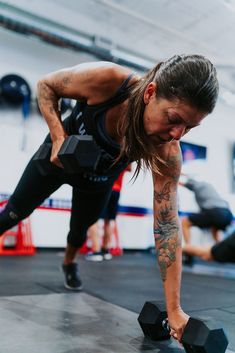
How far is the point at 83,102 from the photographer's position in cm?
A: 136

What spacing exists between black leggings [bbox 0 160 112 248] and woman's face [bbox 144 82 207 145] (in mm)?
477

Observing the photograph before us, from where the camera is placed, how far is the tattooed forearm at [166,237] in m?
1.16

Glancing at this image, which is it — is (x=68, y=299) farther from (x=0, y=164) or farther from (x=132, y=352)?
(x=0, y=164)

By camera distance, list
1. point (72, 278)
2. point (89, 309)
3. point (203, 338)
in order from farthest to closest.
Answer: point (72, 278)
point (89, 309)
point (203, 338)

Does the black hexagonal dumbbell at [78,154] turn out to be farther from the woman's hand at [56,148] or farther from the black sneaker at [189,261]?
the black sneaker at [189,261]

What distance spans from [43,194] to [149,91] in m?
0.71

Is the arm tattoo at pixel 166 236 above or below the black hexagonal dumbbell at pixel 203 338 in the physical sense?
above

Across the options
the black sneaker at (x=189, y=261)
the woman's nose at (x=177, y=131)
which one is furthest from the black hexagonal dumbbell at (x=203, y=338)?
the black sneaker at (x=189, y=261)

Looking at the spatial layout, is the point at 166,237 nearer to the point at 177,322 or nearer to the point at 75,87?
the point at 177,322

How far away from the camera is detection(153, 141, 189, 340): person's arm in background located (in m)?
1.14

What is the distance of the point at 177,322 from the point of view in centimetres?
106

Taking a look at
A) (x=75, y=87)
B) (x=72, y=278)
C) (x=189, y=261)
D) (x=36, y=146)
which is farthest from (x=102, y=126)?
(x=36, y=146)

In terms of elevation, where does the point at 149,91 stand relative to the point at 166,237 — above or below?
above

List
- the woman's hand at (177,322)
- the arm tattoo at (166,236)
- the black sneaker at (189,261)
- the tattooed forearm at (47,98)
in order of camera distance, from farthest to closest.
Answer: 1. the black sneaker at (189,261)
2. the tattooed forearm at (47,98)
3. the arm tattoo at (166,236)
4. the woman's hand at (177,322)
